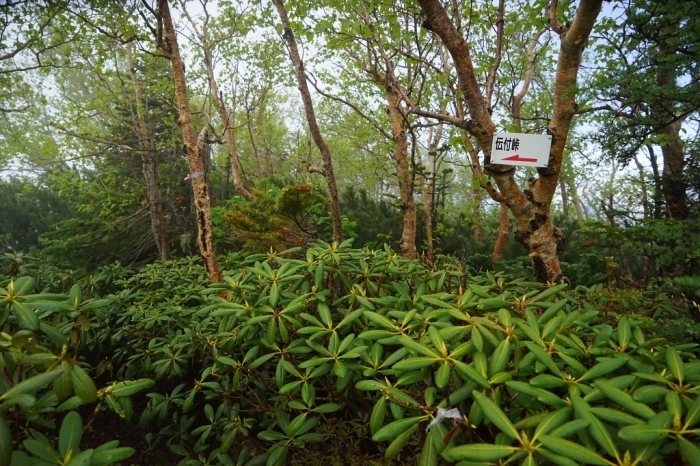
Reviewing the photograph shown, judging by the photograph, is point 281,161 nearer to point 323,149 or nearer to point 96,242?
point 96,242

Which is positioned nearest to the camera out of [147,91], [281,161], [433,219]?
[433,219]

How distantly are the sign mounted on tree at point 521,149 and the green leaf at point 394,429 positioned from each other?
1.97 metres

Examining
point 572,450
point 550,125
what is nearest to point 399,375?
point 572,450

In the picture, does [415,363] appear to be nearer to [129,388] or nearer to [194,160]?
[129,388]

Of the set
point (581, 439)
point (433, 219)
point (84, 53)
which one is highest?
point (84, 53)

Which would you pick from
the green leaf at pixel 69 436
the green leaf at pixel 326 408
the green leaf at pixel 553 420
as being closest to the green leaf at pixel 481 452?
the green leaf at pixel 553 420

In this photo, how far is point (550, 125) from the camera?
2855mm

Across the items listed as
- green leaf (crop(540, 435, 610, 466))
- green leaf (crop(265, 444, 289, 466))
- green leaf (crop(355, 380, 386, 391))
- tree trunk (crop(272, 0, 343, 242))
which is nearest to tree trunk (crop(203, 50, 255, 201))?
tree trunk (crop(272, 0, 343, 242))

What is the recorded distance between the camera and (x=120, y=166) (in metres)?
8.10

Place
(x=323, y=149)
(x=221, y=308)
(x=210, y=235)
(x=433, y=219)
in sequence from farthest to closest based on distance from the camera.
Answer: (x=433, y=219)
(x=323, y=149)
(x=210, y=235)
(x=221, y=308)

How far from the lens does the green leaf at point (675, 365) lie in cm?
110

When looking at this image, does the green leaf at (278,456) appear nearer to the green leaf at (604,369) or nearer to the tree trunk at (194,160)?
the green leaf at (604,369)

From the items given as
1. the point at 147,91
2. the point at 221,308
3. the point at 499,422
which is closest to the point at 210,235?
the point at 221,308

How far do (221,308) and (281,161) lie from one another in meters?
16.2
